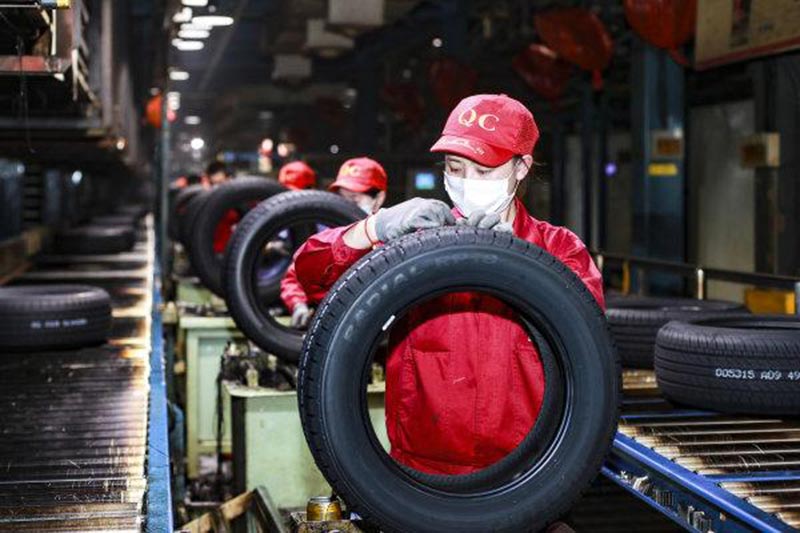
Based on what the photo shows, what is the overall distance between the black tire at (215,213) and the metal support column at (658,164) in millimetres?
5425

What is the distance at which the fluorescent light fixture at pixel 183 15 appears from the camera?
1077 centimetres

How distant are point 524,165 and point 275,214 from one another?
3.59m

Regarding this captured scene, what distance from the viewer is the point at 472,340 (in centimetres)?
327

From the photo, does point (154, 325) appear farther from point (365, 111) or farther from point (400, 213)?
point (365, 111)

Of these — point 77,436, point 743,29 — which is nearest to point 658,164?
point 743,29

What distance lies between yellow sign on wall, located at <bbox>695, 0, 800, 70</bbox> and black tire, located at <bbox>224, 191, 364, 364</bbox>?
9.74 feet

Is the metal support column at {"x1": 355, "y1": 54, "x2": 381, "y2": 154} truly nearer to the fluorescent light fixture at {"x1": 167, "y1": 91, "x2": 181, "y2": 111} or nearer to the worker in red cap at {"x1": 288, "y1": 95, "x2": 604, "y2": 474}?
the fluorescent light fixture at {"x1": 167, "y1": 91, "x2": 181, "y2": 111}

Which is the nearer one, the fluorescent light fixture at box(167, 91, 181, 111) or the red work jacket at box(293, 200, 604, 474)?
the red work jacket at box(293, 200, 604, 474)

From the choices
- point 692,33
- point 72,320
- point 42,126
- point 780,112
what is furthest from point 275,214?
point 780,112

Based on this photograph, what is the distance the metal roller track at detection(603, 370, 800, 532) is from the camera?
12.2 feet

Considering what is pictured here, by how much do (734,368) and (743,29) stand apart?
421 cm

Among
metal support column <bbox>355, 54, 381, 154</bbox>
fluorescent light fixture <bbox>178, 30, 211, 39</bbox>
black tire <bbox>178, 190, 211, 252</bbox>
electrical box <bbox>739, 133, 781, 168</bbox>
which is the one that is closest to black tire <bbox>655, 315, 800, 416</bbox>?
black tire <bbox>178, 190, 211, 252</bbox>

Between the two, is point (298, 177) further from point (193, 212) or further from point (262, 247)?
point (262, 247)

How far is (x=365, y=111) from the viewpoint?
2723 centimetres
